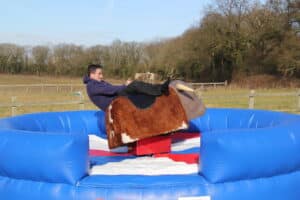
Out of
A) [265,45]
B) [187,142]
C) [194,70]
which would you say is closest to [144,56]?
[194,70]

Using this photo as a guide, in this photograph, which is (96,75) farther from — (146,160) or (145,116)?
(146,160)

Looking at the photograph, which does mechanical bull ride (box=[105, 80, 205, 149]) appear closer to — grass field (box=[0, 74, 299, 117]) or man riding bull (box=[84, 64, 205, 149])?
man riding bull (box=[84, 64, 205, 149])

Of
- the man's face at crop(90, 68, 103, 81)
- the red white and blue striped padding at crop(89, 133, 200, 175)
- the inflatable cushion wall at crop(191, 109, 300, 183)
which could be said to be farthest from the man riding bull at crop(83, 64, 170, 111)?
the inflatable cushion wall at crop(191, 109, 300, 183)

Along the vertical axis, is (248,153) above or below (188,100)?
below

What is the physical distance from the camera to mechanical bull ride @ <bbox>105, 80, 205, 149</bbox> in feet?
13.7

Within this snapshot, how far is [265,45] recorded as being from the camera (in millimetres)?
33719

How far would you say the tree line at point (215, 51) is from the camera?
31.7 m

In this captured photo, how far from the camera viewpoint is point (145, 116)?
4.19 m

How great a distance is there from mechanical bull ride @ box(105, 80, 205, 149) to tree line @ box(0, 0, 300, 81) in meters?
25.7

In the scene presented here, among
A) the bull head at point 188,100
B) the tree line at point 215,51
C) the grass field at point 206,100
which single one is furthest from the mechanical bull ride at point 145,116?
the tree line at point 215,51

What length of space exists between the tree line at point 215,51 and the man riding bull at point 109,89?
81.8 feet

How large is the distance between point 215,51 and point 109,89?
103 ft

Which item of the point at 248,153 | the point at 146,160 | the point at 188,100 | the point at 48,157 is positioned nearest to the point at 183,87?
the point at 188,100

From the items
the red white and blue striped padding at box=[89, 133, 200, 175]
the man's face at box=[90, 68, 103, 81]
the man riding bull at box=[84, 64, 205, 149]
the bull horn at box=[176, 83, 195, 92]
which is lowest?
the red white and blue striped padding at box=[89, 133, 200, 175]
